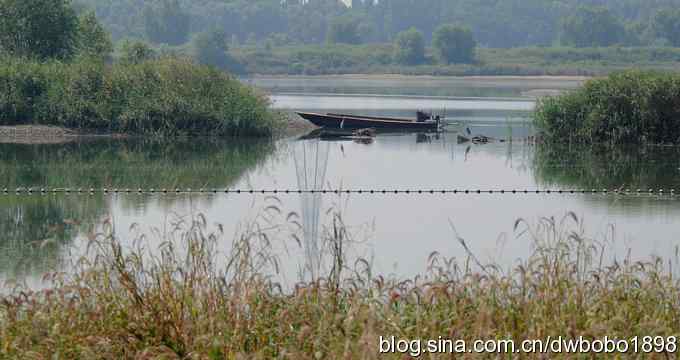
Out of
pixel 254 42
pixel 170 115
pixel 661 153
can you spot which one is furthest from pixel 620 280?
pixel 254 42

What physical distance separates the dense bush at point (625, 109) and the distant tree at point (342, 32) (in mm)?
100194

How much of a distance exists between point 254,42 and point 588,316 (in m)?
128

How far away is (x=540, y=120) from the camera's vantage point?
2927cm

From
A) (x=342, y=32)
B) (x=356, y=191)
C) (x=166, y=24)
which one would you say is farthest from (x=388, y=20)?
(x=356, y=191)

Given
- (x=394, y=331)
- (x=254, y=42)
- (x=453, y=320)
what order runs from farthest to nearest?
(x=254, y=42)
(x=453, y=320)
(x=394, y=331)

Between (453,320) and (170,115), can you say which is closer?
(453,320)

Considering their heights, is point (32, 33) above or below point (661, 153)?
above

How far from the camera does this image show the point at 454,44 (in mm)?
109188

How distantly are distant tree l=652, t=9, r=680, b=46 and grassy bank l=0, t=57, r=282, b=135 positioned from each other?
3798 inches

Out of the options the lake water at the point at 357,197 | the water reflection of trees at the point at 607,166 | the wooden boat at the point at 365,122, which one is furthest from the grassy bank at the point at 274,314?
the wooden boat at the point at 365,122

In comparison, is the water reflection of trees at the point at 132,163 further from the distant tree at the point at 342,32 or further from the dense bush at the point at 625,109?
the distant tree at the point at 342,32

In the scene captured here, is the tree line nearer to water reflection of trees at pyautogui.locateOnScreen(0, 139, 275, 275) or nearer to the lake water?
the lake water

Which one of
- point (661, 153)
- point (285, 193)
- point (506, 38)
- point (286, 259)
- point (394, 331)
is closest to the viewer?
point (394, 331)

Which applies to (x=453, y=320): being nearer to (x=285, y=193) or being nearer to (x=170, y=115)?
(x=285, y=193)
